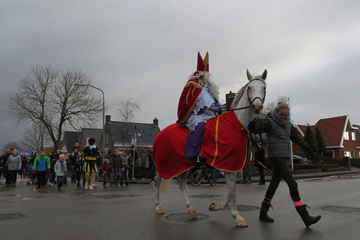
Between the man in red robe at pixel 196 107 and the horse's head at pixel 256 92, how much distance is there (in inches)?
34.3

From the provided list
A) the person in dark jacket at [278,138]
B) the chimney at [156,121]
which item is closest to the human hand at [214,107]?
the person in dark jacket at [278,138]

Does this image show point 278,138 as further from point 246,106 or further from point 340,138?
point 340,138

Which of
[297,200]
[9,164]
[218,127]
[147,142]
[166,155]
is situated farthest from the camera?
[147,142]

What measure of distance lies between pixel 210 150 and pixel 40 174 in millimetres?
10544

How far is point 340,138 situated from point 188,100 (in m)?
44.7

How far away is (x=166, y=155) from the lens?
21.3ft

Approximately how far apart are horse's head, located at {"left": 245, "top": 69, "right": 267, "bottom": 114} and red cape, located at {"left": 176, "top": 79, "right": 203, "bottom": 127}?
1.14 metres

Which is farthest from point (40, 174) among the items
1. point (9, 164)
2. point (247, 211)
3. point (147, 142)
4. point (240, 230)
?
point (147, 142)

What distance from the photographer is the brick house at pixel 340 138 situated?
4494 cm

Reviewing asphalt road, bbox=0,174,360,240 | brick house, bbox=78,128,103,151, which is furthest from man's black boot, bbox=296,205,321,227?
brick house, bbox=78,128,103,151

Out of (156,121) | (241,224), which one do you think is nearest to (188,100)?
(241,224)

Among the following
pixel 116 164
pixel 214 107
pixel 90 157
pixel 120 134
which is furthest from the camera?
pixel 120 134

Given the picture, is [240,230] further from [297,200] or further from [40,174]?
[40,174]

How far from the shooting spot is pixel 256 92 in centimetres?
531
